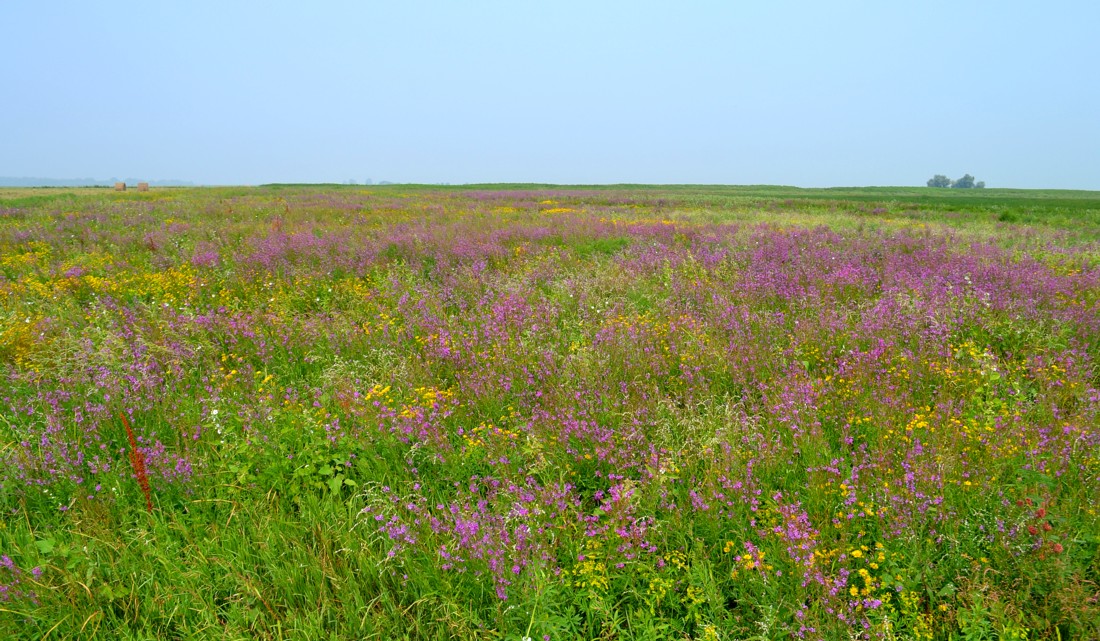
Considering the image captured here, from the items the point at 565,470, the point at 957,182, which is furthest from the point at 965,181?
the point at 565,470

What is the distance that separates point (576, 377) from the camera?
4.02 meters

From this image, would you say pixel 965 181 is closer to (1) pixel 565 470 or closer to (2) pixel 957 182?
(2) pixel 957 182

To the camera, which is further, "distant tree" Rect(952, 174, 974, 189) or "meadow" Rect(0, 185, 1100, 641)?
"distant tree" Rect(952, 174, 974, 189)

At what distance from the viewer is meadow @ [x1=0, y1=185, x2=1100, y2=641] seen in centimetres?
220

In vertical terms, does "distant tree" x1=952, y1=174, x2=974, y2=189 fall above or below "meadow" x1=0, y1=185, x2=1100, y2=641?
above

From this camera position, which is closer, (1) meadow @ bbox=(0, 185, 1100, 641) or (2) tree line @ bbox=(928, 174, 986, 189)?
(1) meadow @ bbox=(0, 185, 1100, 641)

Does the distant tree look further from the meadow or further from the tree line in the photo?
the meadow

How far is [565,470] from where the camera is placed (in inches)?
121

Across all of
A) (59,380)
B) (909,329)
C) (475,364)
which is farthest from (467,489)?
(909,329)

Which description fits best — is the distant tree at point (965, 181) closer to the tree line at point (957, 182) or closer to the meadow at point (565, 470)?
the tree line at point (957, 182)

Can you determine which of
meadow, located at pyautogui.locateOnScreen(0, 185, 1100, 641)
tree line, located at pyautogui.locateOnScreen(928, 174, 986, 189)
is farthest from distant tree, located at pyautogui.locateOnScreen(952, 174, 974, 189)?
meadow, located at pyautogui.locateOnScreen(0, 185, 1100, 641)

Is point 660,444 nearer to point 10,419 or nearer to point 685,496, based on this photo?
point 685,496

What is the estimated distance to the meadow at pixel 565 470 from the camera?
7.23 feet

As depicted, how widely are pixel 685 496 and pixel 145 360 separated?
4765 mm
